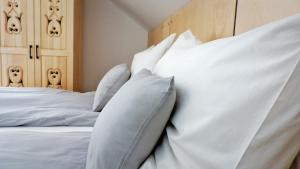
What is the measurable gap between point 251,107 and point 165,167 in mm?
263

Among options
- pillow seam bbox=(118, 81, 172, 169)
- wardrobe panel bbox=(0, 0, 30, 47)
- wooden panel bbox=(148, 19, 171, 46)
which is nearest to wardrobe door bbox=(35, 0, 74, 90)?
wardrobe panel bbox=(0, 0, 30, 47)

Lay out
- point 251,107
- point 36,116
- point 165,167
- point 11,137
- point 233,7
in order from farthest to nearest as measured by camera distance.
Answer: point 36,116 → point 233,7 → point 11,137 → point 165,167 → point 251,107

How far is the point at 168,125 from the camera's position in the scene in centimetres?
64

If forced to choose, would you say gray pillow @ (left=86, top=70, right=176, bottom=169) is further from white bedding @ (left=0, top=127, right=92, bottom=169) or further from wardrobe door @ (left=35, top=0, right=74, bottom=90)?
wardrobe door @ (left=35, top=0, right=74, bottom=90)

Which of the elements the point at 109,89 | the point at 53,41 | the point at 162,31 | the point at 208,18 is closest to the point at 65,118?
the point at 109,89

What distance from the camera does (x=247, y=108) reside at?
39 centimetres

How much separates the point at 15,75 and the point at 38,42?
47cm

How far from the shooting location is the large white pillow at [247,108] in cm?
36

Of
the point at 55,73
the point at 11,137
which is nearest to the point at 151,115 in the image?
the point at 11,137

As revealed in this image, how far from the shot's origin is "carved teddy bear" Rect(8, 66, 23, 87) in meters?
2.54

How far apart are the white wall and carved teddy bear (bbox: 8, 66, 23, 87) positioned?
3.08ft

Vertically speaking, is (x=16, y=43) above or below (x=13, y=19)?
below

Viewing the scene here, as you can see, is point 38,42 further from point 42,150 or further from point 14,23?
point 42,150

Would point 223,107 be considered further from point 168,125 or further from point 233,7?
point 233,7
